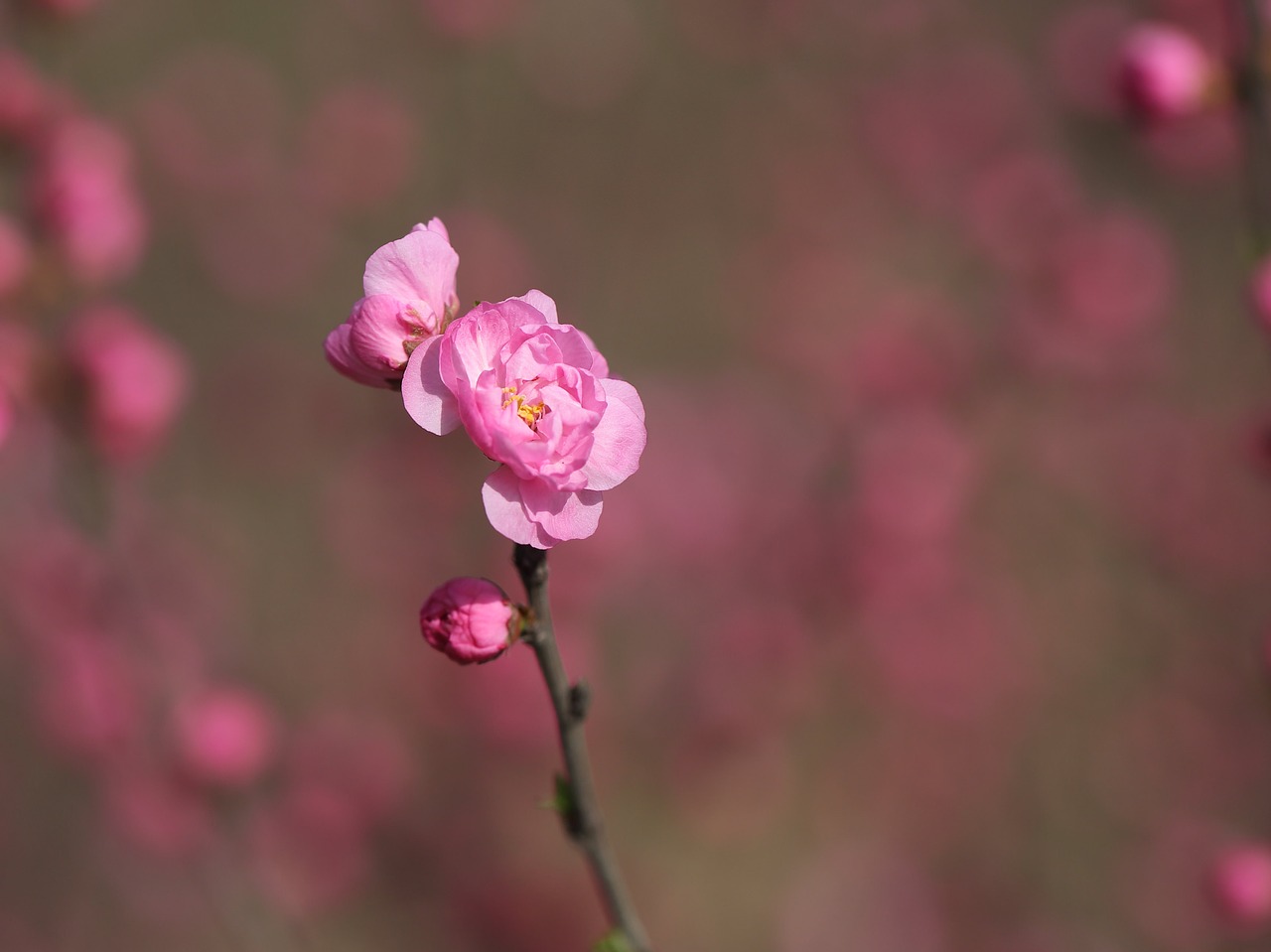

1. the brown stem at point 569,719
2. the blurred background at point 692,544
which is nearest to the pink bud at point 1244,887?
the blurred background at point 692,544

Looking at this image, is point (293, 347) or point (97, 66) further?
point (97, 66)

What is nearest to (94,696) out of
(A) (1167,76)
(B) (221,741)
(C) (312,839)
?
(B) (221,741)

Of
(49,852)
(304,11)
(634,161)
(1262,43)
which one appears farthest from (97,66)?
(1262,43)

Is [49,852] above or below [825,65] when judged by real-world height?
below

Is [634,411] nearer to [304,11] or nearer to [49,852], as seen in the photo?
[49,852]

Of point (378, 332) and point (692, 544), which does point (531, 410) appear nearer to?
point (378, 332)

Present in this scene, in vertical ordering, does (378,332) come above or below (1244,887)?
above
